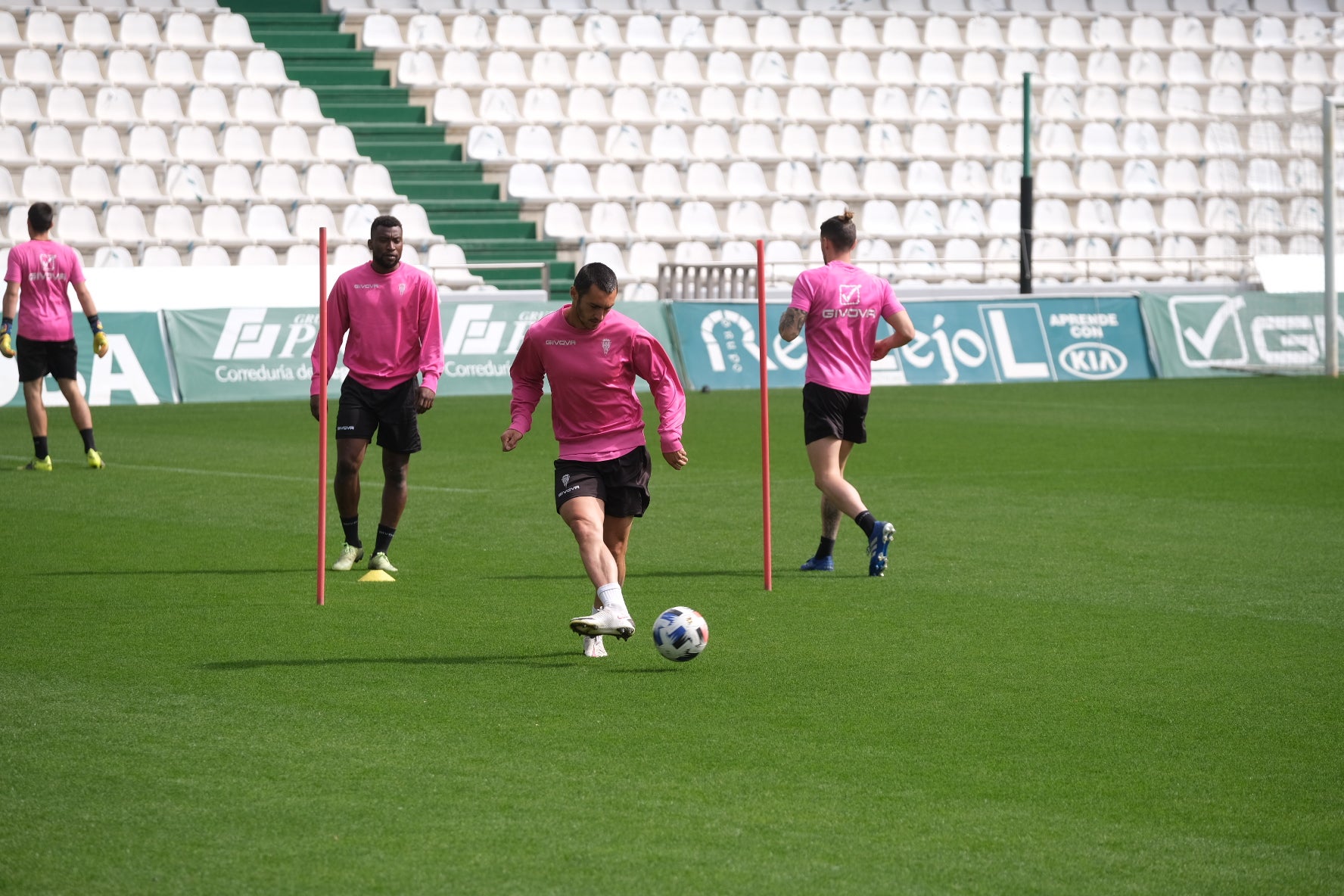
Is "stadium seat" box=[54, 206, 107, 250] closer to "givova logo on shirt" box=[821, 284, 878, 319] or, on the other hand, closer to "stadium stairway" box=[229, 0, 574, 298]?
"stadium stairway" box=[229, 0, 574, 298]

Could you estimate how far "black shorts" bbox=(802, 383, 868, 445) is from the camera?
10.0m

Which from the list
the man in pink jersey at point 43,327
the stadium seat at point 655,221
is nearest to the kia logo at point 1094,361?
the stadium seat at point 655,221

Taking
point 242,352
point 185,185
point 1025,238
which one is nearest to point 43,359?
point 242,352

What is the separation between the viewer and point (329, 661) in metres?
7.43

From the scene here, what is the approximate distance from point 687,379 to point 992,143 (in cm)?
1097

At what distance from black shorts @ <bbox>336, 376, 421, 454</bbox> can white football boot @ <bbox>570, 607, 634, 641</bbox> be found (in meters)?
3.19

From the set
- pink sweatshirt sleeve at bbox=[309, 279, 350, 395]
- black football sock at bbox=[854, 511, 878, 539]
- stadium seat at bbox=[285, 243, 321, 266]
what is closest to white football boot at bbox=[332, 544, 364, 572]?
pink sweatshirt sleeve at bbox=[309, 279, 350, 395]

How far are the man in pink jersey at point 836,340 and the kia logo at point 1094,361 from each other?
676 inches

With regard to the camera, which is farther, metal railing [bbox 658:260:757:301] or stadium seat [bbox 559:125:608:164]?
stadium seat [bbox 559:125:608:164]

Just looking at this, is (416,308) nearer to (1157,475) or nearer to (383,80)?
(1157,475)

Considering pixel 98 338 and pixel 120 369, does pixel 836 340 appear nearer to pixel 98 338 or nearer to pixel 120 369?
pixel 98 338

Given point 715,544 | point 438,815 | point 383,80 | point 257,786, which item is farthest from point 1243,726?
point 383,80

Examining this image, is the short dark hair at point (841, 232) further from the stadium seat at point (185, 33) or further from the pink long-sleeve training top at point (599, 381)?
the stadium seat at point (185, 33)

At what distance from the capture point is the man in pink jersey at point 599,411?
7.67 m
